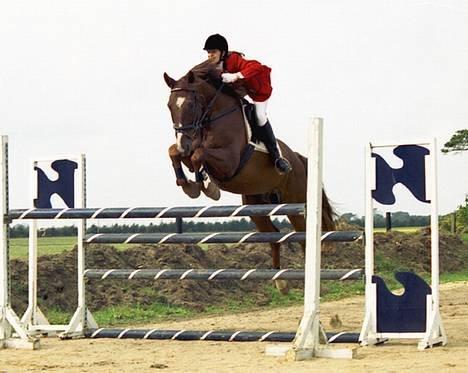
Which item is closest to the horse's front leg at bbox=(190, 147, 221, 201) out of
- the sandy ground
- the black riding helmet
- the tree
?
the black riding helmet

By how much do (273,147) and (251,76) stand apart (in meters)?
0.63

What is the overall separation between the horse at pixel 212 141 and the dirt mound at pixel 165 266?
4.43 ft

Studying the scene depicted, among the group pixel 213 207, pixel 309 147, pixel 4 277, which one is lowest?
pixel 4 277

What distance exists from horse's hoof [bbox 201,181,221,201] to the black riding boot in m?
0.64

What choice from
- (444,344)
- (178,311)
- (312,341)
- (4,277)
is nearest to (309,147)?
(312,341)

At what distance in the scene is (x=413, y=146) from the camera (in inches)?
262

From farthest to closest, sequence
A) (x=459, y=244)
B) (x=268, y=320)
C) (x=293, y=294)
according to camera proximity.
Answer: (x=459, y=244), (x=293, y=294), (x=268, y=320)

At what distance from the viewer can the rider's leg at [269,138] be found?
25.0 ft

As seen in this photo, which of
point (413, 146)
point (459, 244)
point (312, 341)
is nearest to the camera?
point (312, 341)

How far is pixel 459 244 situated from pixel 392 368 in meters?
15.0

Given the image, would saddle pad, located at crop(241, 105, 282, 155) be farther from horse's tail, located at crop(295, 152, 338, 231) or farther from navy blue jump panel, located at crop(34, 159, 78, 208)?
navy blue jump panel, located at crop(34, 159, 78, 208)

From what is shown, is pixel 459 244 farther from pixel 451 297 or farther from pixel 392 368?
pixel 392 368

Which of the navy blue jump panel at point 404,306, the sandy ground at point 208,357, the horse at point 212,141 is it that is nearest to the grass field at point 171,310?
the sandy ground at point 208,357

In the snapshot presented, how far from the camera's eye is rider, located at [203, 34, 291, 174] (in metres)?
7.44
